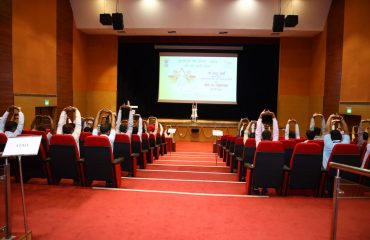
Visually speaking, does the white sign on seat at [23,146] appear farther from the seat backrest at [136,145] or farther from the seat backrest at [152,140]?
the seat backrest at [152,140]

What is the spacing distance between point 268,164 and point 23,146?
3.25 metres

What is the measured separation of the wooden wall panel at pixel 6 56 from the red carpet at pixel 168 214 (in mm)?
4259

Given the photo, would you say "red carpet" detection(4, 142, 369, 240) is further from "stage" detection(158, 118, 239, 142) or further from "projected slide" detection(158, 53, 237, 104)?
"projected slide" detection(158, 53, 237, 104)

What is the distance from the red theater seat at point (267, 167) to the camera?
4719 mm

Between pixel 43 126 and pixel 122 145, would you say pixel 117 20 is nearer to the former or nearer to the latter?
pixel 43 126

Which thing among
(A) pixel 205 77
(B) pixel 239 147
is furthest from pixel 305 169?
(A) pixel 205 77

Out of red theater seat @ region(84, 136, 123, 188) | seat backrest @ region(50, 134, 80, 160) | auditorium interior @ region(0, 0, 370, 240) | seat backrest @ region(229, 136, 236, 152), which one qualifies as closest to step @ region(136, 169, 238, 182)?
auditorium interior @ region(0, 0, 370, 240)

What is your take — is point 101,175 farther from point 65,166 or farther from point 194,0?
point 194,0

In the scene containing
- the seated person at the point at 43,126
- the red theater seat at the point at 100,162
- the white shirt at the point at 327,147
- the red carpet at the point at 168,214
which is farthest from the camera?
the seated person at the point at 43,126

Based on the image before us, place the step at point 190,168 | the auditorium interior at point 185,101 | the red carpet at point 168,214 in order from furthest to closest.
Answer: the step at point 190,168 → the auditorium interior at point 185,101 → the red carpet at point 168,214

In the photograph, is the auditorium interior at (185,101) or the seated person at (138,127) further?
the seated person at (138,127)

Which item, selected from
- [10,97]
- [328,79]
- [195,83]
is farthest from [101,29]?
[328,79]

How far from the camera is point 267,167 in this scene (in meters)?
4.77

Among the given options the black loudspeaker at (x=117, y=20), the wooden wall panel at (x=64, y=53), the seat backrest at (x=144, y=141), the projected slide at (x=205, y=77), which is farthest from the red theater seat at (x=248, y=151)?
the projected slide at (x=205, y=77)
